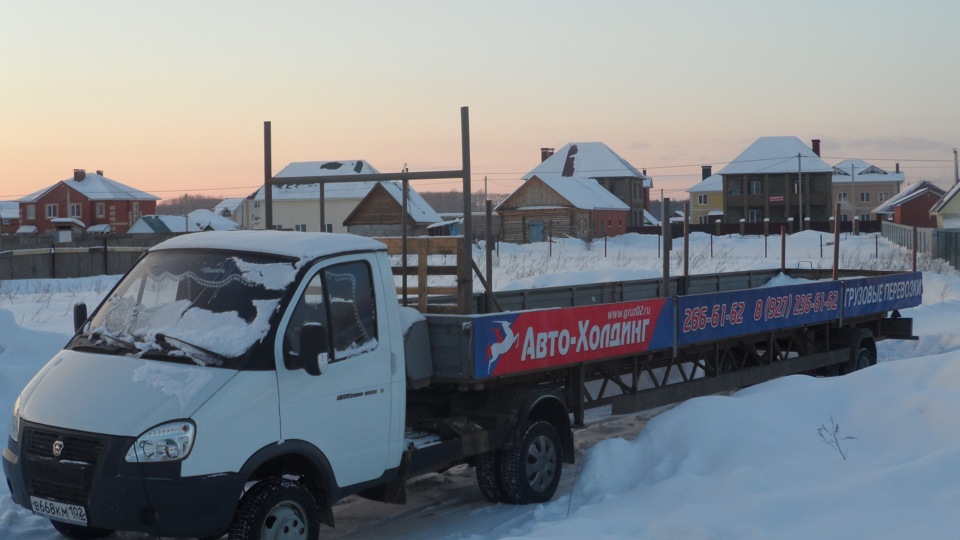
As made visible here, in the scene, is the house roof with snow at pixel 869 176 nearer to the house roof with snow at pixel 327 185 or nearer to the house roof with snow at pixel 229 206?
the house roof with snow at pixel 327 185

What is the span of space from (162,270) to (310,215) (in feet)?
232

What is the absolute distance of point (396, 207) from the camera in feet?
213

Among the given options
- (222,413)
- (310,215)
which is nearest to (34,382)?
(222,413)

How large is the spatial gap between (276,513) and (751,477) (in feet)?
11.4

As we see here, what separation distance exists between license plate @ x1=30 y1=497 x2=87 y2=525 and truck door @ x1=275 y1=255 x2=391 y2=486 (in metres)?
1.21

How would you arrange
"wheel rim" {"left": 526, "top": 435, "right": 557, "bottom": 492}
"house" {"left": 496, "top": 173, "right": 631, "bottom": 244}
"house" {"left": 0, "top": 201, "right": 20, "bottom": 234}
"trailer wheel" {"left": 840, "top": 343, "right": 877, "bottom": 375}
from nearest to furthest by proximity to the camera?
1. "wheel rim" {"left": 526, "top": 435, "right": 557, "bottom": 492}
2. "trailer wheel" {"left": 840, "top": 343, "right": 877, "bottom": 375}
3. "house" {"left": 496, "top": 173, "right": 631, "bottom": 244}
4. "house" {"left": 0, "top": 201, "right": 20, "bottom": 234}

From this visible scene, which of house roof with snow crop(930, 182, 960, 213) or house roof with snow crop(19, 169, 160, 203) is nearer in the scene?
house roof with snow crop(930, 182, 960, 213)

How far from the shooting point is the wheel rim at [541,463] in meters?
8.28

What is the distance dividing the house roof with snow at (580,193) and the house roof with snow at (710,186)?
37207 millimetres

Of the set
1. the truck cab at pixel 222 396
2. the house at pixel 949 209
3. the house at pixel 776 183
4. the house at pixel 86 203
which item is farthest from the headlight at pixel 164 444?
the house at pixel 86 203

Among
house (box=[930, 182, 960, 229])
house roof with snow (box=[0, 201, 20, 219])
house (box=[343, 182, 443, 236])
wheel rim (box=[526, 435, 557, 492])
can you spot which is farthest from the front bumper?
house roof with snow (box=[0, 201, 20, 219])

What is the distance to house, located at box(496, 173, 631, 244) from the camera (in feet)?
239

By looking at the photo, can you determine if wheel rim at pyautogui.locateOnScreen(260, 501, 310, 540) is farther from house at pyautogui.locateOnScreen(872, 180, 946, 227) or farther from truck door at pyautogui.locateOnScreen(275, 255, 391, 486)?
house at pyautogui.locateOnScreen(872, 180, 946, 227)

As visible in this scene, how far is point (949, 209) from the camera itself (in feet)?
230
